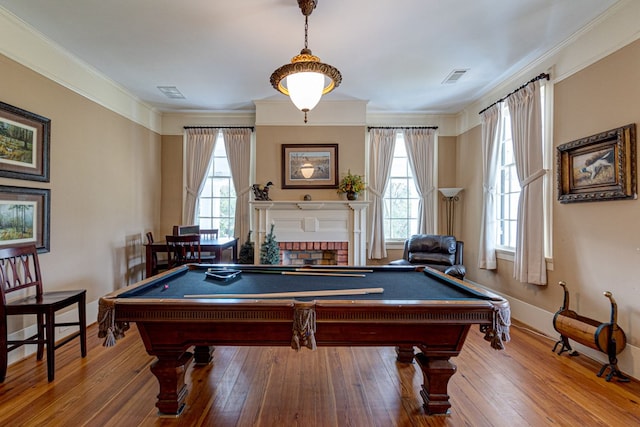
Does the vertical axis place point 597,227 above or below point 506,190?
below

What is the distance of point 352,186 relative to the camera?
4910 mm

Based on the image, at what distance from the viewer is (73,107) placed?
3.46 metres

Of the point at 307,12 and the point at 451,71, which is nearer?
the point at 307,12

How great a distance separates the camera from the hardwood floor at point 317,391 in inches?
76.4

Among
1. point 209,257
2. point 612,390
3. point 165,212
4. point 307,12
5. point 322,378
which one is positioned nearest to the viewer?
point 612,390

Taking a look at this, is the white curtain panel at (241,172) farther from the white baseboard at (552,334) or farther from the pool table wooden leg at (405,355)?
the white baseboard at (552,334)

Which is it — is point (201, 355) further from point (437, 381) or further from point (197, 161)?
point (197, 161)

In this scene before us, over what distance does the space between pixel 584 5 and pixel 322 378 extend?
370cm

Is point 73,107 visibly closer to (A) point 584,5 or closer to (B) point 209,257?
(B) point 209,257

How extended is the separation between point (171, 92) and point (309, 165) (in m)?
2.26

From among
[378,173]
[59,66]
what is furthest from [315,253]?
[59,66]

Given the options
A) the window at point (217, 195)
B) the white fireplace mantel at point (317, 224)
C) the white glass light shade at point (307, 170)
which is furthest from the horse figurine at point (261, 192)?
the window at point (217, 195)

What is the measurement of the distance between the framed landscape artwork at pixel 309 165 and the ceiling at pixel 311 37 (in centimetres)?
102

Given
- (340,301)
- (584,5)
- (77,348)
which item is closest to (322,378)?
(340,301)
